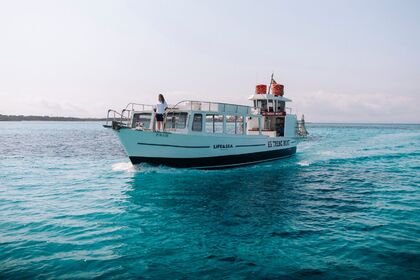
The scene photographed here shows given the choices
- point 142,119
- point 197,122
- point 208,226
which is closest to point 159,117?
point 142,119

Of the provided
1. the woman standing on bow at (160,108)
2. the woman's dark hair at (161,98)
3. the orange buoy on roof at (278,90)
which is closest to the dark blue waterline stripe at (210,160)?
the woman standing on bow at (160,108)

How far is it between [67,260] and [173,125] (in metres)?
13.7

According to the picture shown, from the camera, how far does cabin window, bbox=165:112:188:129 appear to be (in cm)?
1993

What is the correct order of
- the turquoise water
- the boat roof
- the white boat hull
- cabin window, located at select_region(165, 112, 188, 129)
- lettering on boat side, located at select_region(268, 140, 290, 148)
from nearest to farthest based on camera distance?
the turquoise water → the white boat hull → cabin window, located at select_region(165, 112, 188, 129) → lettering on boat side, located at select_region(268, 140, 290, 148) → the boat roof

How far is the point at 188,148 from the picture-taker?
63.5 ft

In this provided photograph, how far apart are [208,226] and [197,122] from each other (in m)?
10.7

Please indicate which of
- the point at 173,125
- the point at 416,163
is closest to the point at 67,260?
the point at 173,125

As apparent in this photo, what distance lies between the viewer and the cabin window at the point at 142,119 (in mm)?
21386

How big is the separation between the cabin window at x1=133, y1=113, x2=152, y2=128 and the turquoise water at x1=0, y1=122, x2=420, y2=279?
4.21 meters

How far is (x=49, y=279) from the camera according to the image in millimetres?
6602

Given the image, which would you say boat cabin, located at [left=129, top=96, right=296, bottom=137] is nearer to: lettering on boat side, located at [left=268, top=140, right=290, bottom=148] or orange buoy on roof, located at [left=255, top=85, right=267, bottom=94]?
lettering on boat side, located at [left=268, top=140, right=290, bottom=148]

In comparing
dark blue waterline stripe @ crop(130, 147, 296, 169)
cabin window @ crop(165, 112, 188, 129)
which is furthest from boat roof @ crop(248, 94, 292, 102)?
cabin window @ crop(165, 112, 188, 129)

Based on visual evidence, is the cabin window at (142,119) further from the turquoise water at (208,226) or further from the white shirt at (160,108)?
the turquoise water at (208,226)

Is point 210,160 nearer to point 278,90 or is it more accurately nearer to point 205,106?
point 205,106
